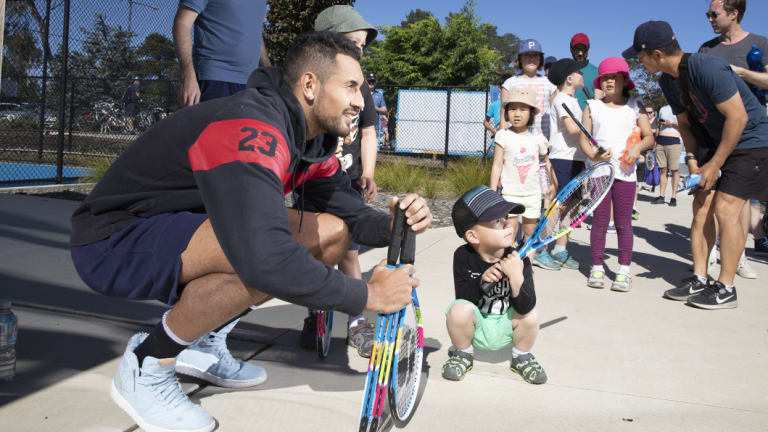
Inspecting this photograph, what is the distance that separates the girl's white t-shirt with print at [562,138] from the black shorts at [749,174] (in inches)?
48.7

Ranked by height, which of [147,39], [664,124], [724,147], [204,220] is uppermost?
[147,39]

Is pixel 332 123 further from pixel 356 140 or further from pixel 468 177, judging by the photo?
pixel 468 177

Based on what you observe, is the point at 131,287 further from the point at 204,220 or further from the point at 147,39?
the point at 147,39

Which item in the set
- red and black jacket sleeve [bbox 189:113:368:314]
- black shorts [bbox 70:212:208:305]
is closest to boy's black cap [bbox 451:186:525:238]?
red and black jacket sleeve [bbox 189:113:368:314]

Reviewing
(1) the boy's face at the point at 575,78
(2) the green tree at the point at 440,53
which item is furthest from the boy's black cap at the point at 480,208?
(2) the green tree at the point at 440,53

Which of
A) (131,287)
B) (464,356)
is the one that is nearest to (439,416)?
(464,356)

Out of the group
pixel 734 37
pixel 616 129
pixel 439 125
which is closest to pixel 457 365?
pixel 616 129

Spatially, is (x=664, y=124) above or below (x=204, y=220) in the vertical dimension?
above

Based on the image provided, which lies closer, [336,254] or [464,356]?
[336,254]

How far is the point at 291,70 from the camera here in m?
2.19

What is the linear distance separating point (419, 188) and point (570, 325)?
6.33m

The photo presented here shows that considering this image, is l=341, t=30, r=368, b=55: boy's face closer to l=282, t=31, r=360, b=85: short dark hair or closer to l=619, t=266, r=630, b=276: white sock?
l=282, t=31, r=360, b=85: short dark hair

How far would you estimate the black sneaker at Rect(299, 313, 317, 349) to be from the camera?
2982mm

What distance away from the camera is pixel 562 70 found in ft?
17.9
